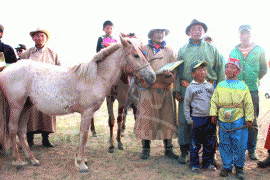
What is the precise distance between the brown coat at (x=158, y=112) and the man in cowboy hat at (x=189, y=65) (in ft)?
0.69

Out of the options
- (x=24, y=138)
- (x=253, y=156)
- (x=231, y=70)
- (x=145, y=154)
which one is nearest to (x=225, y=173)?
(x=253, y=156)

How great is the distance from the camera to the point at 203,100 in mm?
3250

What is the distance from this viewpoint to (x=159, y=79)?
→ 3.78 m

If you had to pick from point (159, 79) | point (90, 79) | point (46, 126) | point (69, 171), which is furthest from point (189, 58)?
point (46, 126)

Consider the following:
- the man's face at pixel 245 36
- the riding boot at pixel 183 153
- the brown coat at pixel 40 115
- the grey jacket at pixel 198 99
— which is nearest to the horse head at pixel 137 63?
the grey jacket at pixel 198 99

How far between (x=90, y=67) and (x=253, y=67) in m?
3.13

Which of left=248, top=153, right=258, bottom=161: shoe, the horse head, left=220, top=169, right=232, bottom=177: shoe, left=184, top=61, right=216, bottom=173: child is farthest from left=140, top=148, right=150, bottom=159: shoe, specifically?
left=248, top=153, right=258, bottom=161: shoe

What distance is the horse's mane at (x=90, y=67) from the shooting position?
3306 millimetres

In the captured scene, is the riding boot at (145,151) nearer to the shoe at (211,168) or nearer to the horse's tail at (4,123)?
the shoe at (211,168)

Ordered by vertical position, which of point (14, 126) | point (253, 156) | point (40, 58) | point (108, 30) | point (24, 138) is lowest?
point (253, 156)

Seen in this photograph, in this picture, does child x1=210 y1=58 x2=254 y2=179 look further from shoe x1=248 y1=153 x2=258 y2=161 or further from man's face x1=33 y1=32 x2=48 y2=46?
man's face x1=33 y1=32 x2=48 y2=46

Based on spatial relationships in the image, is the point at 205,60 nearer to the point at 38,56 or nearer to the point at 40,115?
the point at 38,56

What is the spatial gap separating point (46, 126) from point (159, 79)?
2.69 m

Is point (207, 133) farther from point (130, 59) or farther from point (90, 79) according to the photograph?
point (90, 79)
